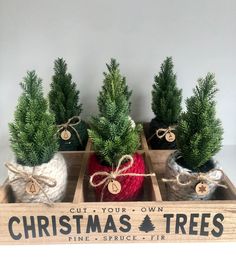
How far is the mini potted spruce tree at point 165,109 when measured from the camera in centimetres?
63

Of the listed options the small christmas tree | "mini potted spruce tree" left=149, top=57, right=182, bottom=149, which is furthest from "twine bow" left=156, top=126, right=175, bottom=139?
the small christmas tree

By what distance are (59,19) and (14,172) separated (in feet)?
1.42

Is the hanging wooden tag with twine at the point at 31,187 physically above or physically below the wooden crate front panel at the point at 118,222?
above

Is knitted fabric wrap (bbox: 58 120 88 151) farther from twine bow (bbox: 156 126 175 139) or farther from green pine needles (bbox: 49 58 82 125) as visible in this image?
twine bow (bbox: 156 126 175 139)

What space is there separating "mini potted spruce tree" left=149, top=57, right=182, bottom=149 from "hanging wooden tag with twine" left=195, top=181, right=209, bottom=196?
0.58 feet

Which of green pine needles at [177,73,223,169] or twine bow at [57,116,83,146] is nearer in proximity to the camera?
green pine needles at [177,73,223,169]

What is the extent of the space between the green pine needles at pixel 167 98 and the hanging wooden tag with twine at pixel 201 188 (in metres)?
0.22

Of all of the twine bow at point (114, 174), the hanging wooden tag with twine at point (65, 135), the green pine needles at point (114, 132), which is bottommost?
the twine bow at point (114, 174)

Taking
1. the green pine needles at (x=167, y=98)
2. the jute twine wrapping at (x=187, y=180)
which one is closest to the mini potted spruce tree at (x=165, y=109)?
the green pine needles at (x=167, y=98)

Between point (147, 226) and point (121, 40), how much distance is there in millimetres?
478

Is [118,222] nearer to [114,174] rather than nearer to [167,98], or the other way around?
[114,174]

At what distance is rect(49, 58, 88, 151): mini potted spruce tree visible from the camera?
2.02 ft

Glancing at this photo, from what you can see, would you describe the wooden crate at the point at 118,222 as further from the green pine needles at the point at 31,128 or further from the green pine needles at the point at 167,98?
the green pine needles at the point at 167,98

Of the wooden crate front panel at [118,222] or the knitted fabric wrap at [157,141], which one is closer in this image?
the wooden crate front panel at [118,222]
